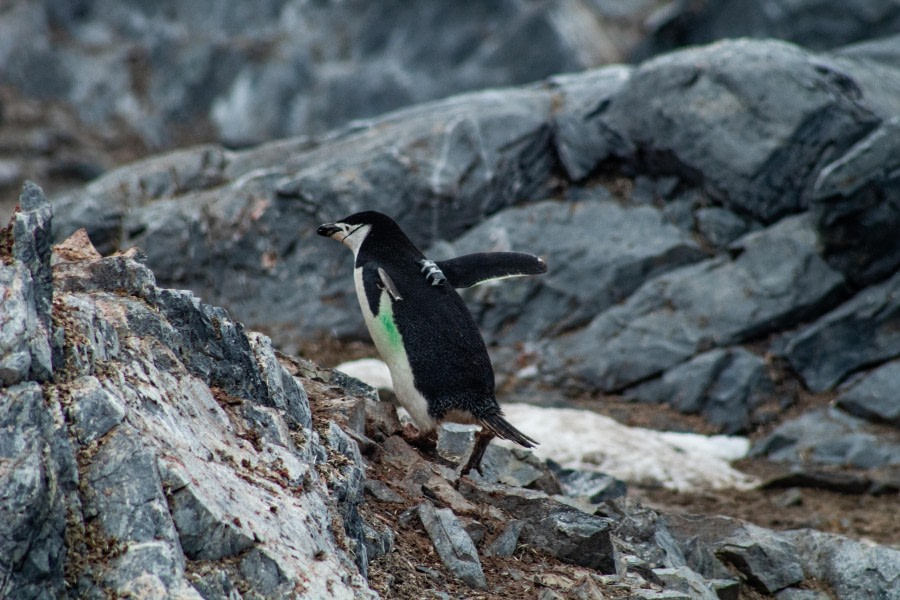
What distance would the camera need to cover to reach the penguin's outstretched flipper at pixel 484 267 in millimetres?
6973

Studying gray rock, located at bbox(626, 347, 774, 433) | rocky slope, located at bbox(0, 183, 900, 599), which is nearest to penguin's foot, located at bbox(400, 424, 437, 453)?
rocky slope, located at bbox(0, 183, 900, 599)

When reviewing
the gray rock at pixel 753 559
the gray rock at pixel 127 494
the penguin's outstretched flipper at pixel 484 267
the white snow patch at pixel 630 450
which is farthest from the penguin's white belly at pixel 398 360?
the white snow patch at pixel 630 450

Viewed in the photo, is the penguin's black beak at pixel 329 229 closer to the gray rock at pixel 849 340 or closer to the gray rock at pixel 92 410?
the gray rock at pixel 92 410

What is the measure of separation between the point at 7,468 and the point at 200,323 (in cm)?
149

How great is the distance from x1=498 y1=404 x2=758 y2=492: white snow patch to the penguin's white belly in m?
3.06

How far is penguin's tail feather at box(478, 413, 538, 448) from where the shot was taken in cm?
574

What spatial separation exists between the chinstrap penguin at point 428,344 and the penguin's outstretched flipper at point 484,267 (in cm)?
49

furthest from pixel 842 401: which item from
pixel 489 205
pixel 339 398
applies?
pixel 339 398

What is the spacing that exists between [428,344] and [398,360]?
0.80ft

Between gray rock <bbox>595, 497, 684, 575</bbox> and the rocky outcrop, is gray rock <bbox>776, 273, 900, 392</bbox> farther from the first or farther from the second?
gray rock <bbox>595, 497, 684, 575</bbox>

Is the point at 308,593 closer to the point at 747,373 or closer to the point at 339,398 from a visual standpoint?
the point at 339,398

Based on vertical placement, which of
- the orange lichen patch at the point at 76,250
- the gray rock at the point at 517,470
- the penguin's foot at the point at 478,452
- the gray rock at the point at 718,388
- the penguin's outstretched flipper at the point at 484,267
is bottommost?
the gray rock at the point at 718,388

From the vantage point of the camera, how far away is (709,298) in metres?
11.6

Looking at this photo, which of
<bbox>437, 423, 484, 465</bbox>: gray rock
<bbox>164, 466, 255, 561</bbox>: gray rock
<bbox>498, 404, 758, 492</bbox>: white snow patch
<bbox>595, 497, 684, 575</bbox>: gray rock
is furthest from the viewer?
<bbox>498, 404, 758, 492</bbox>: white snow patch
